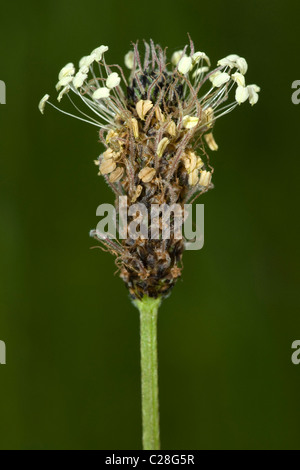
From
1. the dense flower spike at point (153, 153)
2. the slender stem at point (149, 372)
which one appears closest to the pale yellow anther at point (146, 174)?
the dense flower spike at point (153, 153)

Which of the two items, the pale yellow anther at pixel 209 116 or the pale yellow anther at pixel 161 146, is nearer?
the pale yellow anther at pixel 161 146

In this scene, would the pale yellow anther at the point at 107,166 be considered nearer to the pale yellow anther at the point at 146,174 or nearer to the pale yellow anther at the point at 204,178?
the pale yellow anther at the point at 146,174

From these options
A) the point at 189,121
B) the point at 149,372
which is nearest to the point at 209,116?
the point at 189,121

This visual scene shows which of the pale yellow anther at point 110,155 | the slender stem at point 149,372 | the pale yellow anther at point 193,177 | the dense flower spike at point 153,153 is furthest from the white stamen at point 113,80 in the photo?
the slender stem at point 149,372

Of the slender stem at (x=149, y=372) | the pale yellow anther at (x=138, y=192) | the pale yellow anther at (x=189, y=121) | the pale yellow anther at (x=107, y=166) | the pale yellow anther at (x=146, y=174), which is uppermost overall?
the pale yellow anther at (x=189, y=121)

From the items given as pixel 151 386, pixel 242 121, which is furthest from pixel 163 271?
pixel 242 121

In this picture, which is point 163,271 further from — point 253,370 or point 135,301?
point 253,370

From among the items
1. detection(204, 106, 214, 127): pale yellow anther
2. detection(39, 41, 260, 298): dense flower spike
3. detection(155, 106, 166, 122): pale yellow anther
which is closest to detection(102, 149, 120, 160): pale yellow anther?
detection(39, 41, 260, 298): dense flower spike

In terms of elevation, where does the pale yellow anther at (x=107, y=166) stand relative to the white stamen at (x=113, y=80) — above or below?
below

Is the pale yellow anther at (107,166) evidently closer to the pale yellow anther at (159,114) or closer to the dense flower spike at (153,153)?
the dense flower spike at (153,153)
